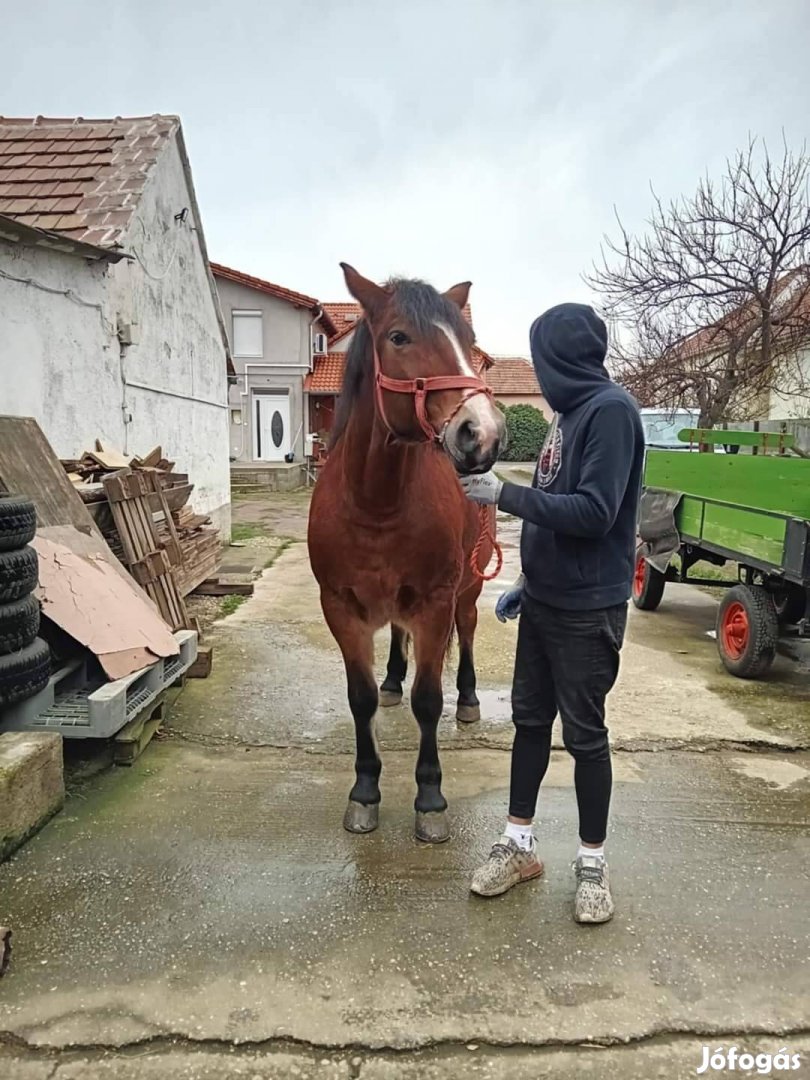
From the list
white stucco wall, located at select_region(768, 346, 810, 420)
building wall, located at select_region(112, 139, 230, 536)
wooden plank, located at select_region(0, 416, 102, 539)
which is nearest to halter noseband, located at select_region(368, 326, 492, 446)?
wooden plank, located at select_region(0, 416, 102, 539)

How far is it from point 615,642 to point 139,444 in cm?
577

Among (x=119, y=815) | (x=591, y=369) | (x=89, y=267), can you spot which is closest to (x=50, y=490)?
(x=119, y=815)

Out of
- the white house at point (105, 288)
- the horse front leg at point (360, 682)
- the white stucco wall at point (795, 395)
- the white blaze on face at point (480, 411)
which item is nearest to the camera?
the white blaze on face at point (480, 411)

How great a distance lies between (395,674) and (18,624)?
7.00 ft

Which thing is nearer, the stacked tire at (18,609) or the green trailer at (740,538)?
the stacked tire at (18,609)

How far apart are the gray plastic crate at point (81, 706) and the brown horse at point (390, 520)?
1013 mm

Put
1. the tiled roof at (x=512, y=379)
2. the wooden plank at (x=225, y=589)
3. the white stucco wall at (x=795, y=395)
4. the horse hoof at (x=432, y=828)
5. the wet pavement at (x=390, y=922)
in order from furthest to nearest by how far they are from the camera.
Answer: the tiled roof at (x=512, y=379) < the white stucco wall at (x=795, y=395) < the wooden plank at (x=225, y=589) < the horse hoof at (x=432, y=828) < the wet pavement at (x=390, y=922)

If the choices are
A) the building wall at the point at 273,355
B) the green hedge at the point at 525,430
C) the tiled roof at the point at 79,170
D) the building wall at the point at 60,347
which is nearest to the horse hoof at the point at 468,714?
the building wall at the point at 60,347

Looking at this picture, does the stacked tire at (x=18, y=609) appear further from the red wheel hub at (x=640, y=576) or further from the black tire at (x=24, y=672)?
the red wheel hub at (x=640, y=576)

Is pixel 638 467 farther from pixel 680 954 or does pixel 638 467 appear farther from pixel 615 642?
pixel 680 954

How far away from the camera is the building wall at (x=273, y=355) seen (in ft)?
72.6

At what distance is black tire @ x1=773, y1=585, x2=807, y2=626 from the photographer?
459cm

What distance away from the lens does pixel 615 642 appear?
2.23 m

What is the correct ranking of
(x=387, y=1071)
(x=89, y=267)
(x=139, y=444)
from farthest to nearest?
(x=139, y=444)
(x=89, y=267)
(x=387, y=1071)
